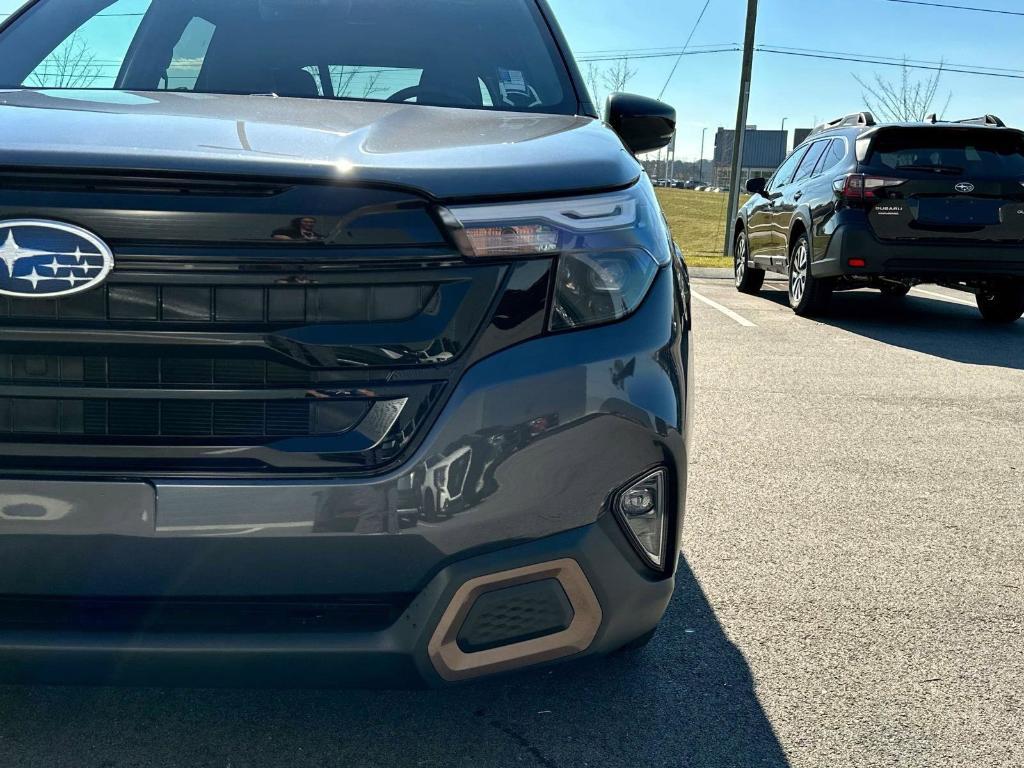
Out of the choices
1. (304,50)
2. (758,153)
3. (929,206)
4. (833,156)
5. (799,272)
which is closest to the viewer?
(304,50)

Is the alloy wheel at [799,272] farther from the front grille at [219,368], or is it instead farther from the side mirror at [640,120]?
the front grille at [219,368]

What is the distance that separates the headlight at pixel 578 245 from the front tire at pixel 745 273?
994 centimetres

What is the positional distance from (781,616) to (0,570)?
1.94 meters

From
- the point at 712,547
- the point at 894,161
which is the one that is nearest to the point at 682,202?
the point at 894,161

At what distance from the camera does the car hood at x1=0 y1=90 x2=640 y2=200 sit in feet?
5.70

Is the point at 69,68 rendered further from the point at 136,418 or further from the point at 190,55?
the point at 136,418

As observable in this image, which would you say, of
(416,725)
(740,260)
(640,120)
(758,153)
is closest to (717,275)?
(740,260)

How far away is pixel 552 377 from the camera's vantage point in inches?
69.5

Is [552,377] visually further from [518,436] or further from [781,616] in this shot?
[781,616]

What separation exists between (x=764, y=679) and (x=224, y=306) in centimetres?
152

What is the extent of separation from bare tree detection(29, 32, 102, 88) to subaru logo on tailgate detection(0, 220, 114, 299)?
1.27 m

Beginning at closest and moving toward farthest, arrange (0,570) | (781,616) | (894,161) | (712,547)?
(0,570) → (781,616) → (712,547) → (894,161)

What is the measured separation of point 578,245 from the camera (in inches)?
73.5

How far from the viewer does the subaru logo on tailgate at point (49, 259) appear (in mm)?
1661
